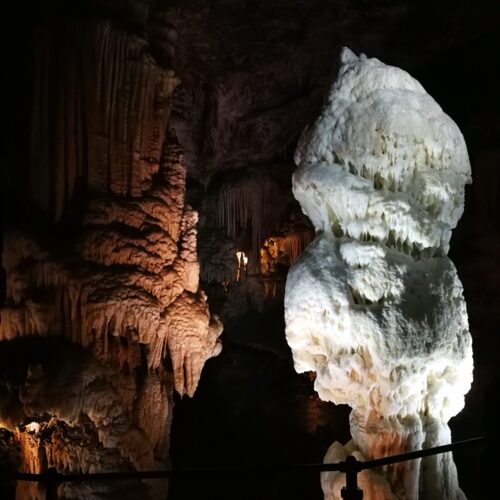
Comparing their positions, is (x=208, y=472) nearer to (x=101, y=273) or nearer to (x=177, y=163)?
(x=101, y=273)

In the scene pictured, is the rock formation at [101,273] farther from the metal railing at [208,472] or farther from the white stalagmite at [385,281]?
the metal railing at [208,472]

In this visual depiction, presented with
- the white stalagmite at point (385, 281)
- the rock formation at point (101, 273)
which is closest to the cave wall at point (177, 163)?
the rock formation at point (101, 273)

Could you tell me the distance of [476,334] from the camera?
7.62m

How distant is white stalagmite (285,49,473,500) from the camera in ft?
10.9

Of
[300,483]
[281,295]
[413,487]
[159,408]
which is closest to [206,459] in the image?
[300,483]

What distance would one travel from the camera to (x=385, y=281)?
133 inches

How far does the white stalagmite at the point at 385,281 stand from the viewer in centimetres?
333

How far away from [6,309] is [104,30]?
2535 mm

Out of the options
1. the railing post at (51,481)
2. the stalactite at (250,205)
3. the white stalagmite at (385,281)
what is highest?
the stalactite at (250,205)

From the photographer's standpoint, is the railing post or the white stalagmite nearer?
the railing post

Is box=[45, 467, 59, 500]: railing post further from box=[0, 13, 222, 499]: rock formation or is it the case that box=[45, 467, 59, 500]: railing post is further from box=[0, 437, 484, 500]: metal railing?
box=[0, 13, 222, 499]: rock formation

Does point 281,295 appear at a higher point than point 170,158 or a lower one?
lower

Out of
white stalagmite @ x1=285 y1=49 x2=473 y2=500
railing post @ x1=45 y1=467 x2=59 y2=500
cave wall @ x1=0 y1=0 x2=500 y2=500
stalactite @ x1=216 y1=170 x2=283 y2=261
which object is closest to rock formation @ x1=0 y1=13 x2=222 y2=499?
cave wall @ x1=0 y1=0 x2=500 y2=500

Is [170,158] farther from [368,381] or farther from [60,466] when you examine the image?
[368,381]
